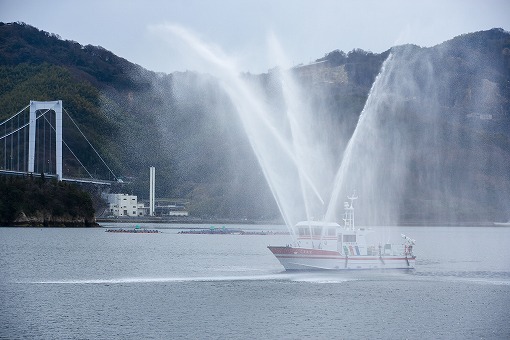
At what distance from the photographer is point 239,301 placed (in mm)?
44562

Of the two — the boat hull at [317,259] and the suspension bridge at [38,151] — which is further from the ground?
the suspension bridge at [38,151]

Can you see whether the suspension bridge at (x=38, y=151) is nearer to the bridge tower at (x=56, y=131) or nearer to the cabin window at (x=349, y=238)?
the bridge tower at (x=56, y=131)

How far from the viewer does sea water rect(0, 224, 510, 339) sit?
3659cm

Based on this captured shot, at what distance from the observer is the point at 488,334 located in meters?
36.6

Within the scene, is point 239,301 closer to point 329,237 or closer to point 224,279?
point 224,279

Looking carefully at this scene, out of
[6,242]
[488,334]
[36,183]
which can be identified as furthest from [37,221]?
[488,334]

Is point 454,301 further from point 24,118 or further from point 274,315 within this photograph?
point 24,118

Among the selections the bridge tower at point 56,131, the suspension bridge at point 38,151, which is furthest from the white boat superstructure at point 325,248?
the bridge tower at point 56,131

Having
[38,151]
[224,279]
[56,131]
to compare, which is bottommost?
[224,279]

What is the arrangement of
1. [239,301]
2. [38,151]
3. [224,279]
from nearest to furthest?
[239,301] < [224,279] < [38,151]

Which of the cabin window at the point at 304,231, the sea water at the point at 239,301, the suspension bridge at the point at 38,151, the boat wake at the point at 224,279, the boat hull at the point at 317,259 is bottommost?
the sea water at the point at 239,301

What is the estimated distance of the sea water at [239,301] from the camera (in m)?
36.6

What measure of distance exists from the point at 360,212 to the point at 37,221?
241 feet

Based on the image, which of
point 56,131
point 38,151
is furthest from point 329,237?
point 38,151
